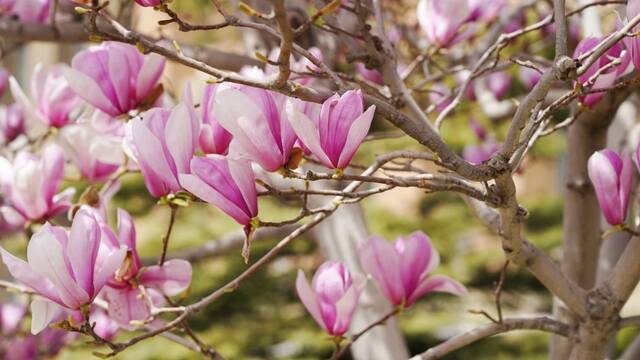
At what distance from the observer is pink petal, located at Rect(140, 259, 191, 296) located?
110cm

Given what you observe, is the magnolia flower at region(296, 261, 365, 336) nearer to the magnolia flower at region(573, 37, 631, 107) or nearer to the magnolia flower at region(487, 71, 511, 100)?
the magnolia flower at region(573, 37, 631, 107)

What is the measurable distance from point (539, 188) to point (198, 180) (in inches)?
347

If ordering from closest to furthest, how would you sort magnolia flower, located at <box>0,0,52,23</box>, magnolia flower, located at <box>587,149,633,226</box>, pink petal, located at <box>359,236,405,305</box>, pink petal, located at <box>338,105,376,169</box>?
pink petal, located at <box>338,105,376,169</box> < magnolia flower, located at <box>587,149,633,226</box> < pink petal, located at <box>359,236,405,305</box> < magnolia flower, located at <box>0,0,52,23</box>

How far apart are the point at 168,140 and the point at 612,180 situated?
51 centimetres

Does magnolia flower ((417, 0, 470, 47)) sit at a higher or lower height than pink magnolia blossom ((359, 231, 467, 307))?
higher

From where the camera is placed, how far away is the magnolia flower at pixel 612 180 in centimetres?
103

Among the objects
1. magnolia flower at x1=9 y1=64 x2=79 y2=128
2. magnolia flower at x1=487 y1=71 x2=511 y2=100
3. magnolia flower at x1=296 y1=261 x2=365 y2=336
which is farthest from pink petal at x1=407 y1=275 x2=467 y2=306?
magnolia flower at x1=487 y1=71 x2=511 y2=100

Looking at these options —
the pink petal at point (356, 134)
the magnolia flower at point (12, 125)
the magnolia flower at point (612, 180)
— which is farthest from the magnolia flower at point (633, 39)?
the magnolia flower at point (12, 125)

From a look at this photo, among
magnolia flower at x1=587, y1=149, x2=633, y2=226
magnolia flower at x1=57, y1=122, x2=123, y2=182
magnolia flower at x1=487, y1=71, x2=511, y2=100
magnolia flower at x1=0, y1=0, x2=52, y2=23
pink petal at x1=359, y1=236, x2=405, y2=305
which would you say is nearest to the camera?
magnolia flower at x1=587, y1=149, x2=633, y2=226

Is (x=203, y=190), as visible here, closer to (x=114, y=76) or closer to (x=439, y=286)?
(x=114, y=76)

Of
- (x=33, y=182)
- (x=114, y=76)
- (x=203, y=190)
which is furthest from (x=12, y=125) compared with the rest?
(x=203, y=190)

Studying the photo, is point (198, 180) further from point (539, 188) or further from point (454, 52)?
point (539, 188)

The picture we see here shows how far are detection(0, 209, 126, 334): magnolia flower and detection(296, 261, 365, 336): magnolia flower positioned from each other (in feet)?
0.88

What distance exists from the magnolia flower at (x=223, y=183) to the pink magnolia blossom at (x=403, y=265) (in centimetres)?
33
